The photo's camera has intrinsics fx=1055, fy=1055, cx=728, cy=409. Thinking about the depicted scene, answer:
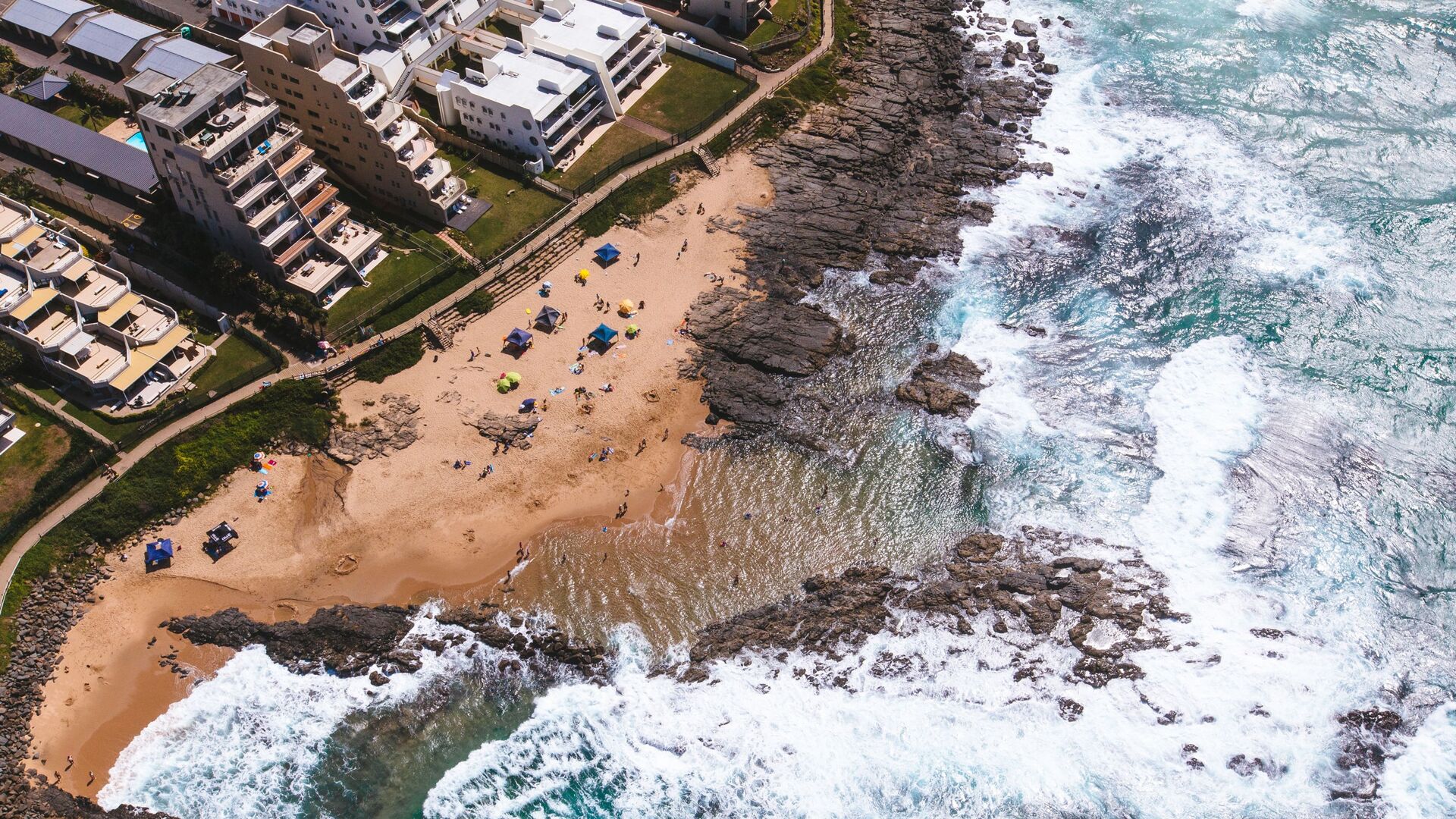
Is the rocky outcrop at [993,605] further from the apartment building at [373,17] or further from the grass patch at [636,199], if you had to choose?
the apartment building at [373,17]

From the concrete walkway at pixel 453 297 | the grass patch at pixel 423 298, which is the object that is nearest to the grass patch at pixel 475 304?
the concrete walkway at pixel 453 297

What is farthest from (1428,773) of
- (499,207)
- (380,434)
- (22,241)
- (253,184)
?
(22,241)

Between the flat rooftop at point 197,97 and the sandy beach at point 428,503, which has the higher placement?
the flat rooftop at point 197,97

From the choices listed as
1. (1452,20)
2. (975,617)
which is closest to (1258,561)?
(975,617)

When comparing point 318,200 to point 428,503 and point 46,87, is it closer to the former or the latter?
point 428,503

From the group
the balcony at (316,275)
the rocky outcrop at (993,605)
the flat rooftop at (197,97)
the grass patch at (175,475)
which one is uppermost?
the flat rooftop at (197,97)

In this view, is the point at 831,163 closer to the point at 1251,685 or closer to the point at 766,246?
the point at 766,246

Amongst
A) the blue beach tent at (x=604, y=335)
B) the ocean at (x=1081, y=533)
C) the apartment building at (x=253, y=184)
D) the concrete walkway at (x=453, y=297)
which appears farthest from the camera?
the blue beach tent at (x=604, y=335)
